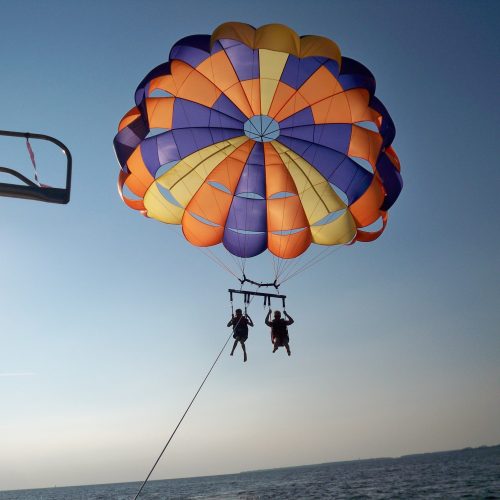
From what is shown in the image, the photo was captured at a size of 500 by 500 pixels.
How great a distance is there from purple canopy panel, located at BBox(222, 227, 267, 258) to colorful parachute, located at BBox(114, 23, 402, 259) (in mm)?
25

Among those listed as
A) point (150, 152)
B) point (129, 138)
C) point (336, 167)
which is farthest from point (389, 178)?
point (129, 138)

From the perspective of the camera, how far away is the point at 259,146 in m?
11.0

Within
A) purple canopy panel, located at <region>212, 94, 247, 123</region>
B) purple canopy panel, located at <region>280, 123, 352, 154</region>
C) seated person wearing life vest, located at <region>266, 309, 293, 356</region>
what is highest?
purple canopy panel, located at <region>212, 94, 247, 123</region>

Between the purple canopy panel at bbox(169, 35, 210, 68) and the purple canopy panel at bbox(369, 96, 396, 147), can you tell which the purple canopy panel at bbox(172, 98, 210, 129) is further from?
the purple canopy panel at bbox(369, 96, 396, 147)

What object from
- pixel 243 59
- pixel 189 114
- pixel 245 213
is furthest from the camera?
pixel 245 213

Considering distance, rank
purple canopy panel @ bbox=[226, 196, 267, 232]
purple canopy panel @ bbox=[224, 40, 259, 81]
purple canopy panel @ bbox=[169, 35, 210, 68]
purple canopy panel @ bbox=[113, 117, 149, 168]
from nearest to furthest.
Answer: purple canopy panel @ bbox=[169, 35, 210, 68] → purple canopy panel @ bbox=[224, 40, 259, 81] → purple canopy panel @ bbox=[113, 117, 149, 168] → purple canopy panel @ bbox=[226, 196, 267, 232]

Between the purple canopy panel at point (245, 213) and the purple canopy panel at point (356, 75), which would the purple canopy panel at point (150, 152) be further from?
the purple canopy panel at point (356, 75)

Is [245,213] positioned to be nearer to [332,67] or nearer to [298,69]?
[298,69]

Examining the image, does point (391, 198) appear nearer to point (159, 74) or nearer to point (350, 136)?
point (350, 136)

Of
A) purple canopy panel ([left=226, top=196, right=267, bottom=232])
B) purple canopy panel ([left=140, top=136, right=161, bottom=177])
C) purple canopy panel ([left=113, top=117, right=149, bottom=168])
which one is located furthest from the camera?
purple canopy panel ([left=226, top=196, right=267, bottom=232])

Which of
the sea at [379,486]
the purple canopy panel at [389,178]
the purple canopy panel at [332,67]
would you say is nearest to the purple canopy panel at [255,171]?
the purple canopy panel at [332,67]

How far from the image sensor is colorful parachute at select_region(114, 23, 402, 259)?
9742 mm

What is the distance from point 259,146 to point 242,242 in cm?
237

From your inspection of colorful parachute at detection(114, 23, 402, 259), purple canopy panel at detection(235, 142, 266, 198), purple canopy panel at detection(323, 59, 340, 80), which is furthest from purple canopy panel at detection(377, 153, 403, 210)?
purple canopy panel at detection(235, 142, 266, 198)
